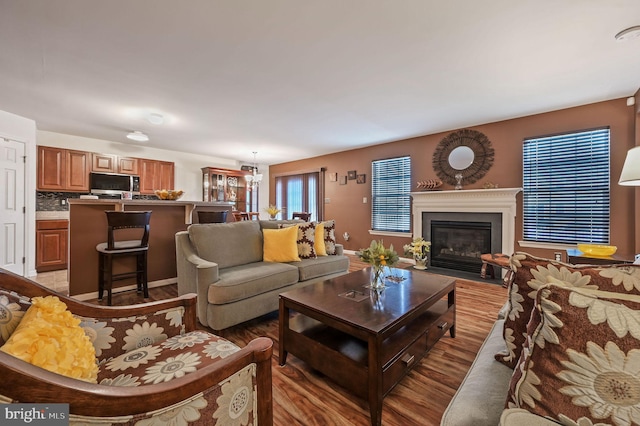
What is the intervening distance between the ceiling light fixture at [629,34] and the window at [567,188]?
174cm

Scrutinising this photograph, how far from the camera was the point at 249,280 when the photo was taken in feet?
7.63

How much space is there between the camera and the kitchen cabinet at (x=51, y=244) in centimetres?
442

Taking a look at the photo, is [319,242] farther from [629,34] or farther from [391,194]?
[629,34]

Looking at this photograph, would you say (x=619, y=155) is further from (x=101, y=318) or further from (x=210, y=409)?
(x=101, y=318)

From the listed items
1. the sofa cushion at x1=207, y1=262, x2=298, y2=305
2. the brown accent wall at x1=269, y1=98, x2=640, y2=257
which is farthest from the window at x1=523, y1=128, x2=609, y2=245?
the sofa cushion at x1=207, y1=262, x2=298, y2=305

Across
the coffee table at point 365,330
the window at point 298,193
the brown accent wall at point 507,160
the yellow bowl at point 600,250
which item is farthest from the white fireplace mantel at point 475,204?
the window at point 298,193

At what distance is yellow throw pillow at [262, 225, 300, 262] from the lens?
2.98 meters

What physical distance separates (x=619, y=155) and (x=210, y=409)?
15.9 feet

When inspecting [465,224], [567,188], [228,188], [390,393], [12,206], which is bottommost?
[390,393]

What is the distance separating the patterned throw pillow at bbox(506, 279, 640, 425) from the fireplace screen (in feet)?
12.8

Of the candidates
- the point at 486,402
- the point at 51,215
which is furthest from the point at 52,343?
the point at 51,215

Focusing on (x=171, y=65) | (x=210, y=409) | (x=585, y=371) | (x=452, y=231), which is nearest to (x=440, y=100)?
(x=452, y=231)

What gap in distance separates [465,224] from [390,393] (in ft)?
11.6

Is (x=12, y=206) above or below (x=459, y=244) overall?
above
